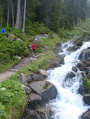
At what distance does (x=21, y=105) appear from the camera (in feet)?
20.4

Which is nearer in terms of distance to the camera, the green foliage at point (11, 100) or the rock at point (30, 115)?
the green foliage at point (11, 100)

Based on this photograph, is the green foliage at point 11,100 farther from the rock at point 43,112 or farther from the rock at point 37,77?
the rock at point 37,77

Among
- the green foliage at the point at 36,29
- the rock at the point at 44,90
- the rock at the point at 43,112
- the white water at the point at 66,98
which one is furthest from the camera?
the green foliage at the point at 36,29

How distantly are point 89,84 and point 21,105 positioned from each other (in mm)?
4707

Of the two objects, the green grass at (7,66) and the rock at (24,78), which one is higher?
the green grass at (7,66)

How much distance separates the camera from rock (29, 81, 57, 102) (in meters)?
7.97

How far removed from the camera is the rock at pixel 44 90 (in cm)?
797

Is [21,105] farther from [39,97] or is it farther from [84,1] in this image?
[84,1]

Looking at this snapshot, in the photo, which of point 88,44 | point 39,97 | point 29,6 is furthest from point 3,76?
point 29,6

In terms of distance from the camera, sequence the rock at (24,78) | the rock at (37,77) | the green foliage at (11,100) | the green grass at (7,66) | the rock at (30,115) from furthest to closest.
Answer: the green grass at (7,66)
the rock at (37,77)
the rock at (24,78)
the rock at (30,115)
the green foliage at (11,100)

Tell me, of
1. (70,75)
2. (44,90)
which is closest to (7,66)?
(44,90)

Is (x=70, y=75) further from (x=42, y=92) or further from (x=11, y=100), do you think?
(x=11, y=100)

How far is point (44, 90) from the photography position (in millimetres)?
8086

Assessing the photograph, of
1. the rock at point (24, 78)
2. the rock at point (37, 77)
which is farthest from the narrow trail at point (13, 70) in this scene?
the rock at point (37, 77)
